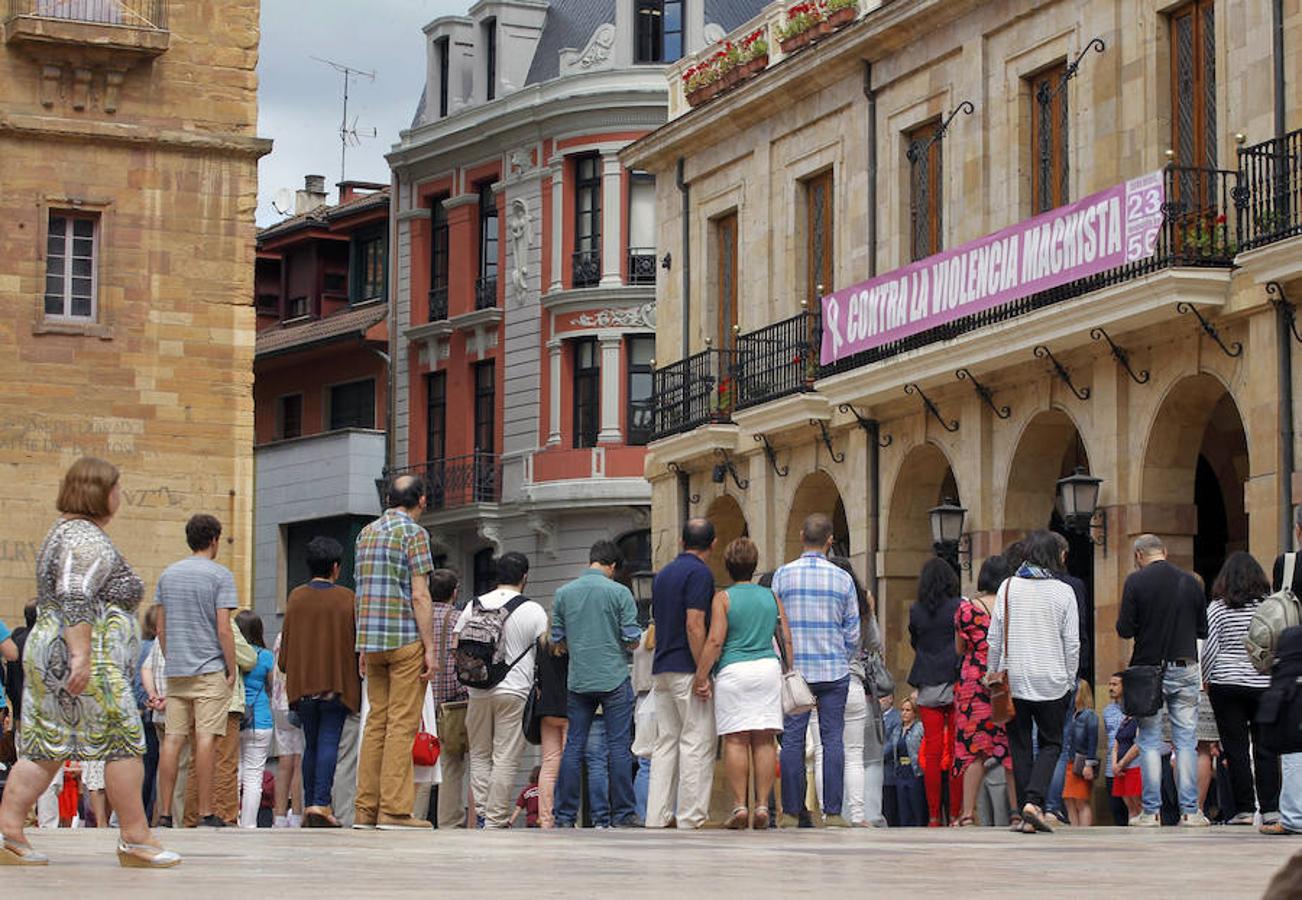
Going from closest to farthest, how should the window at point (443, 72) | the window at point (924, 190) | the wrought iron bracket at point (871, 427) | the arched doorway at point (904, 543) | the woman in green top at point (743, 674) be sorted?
1. the woman in green top at point (743, 674)
2. the window at point (924, 190)
3. the arched doorway at point (904, 543)
4. the wrought iron bracket at point (871, 427)
5. the window at point (443, 72)

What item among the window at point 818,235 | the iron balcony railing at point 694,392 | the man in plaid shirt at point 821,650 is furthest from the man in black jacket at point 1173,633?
the iron balcony railing at point 694,392

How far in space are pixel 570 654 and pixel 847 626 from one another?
1.80 meters

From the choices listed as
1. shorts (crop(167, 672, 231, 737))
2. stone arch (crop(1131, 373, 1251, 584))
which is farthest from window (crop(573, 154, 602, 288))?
shorts (crop(167, 672, 231, 737))

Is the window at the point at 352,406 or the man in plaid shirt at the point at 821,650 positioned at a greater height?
the window at the point at 352,406

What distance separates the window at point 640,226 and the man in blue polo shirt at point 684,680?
2816 cm

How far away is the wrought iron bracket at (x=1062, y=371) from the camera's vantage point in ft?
87.0

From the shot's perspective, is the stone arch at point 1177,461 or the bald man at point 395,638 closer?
the bald man at point 395,638

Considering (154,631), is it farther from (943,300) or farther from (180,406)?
(180,406)

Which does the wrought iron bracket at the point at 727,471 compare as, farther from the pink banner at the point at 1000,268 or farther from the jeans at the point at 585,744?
the jeans at the point at 585,744

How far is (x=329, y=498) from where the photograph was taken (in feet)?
159

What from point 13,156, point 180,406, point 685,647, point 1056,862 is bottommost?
point 1056,862

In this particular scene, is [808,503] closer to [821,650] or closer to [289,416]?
[821,650]

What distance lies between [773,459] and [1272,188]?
11181 mm

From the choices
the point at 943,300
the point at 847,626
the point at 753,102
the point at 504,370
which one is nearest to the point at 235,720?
the point at 847,626
